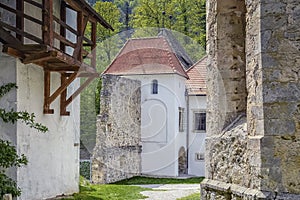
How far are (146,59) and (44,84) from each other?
1020cm

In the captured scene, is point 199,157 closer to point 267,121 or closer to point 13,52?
point 13,52

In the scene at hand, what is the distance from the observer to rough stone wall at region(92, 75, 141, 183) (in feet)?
51.1

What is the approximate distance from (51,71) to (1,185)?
2.83 m

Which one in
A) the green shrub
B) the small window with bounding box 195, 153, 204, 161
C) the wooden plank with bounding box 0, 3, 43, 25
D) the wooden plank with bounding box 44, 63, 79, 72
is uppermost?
the wooden plank with bounding box 0, 3, 43, 25

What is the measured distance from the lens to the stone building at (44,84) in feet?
22.9

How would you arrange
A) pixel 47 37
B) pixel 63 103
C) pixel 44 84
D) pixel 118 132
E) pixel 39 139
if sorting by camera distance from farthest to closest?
pixel 118 132
pixel 63 103
pixel 44 84
pixel 39 139
pixel 47 37

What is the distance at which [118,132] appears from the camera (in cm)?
1655

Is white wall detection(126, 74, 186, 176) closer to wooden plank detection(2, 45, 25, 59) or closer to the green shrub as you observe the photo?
the green shrub

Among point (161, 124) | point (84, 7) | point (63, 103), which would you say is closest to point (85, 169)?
point (161, 124)

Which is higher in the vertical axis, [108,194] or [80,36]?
[80,36]

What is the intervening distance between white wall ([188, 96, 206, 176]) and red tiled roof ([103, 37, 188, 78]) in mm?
1857

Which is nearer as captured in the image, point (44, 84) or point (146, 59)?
point (44, 84)

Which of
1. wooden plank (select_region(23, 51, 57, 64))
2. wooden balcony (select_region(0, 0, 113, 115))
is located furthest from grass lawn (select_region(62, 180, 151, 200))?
wooden plank (select_region(23, 51, 57, 64))

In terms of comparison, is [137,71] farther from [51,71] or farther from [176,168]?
[51,71]
